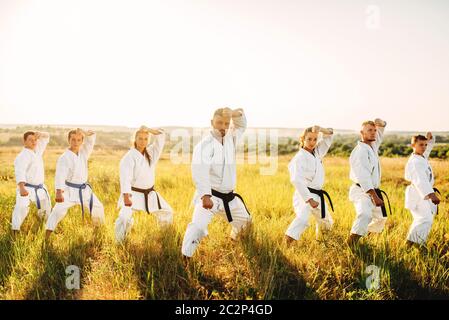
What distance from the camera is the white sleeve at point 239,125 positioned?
5.40 meters

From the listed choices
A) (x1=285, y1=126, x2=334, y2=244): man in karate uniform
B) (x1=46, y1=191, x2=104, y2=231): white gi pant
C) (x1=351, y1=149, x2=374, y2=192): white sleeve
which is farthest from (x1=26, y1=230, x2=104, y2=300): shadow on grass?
(x1=351, y1=149, x2=374, y2=192): white sleeve

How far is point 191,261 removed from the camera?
15.2 ft

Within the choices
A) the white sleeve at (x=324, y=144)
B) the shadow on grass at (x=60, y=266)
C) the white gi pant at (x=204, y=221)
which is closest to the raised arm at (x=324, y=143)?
the white sleeve at (x=324, y=144)

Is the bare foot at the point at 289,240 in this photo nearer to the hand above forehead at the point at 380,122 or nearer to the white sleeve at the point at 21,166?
the hand above forehead at the point at 380,122

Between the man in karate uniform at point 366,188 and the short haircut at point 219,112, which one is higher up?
the short haircut at point 219,112

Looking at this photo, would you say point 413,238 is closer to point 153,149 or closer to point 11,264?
point 153,149

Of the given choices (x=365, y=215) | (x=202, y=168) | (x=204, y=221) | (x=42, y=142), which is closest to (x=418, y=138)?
(x=365, y=215)

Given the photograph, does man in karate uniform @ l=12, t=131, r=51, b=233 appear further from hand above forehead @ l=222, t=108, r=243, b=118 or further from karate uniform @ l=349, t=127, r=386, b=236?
karate uniform @ l=349, t=127, r=386, b=236

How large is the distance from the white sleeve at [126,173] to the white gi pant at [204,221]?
1.17 metres

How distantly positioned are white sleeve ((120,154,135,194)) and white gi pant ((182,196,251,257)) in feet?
3.84

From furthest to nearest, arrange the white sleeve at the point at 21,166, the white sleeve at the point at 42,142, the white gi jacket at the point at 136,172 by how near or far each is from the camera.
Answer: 1. the white sleeve at the point at 42,142
2. the white sleeve at the point at 21,166
3. the white gi jacket at the point at 136,172

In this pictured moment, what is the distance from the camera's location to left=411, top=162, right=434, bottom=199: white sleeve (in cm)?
530

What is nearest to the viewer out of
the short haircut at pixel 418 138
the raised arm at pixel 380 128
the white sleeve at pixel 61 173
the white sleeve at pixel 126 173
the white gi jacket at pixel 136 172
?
the white sleeve at pixel 126 173
